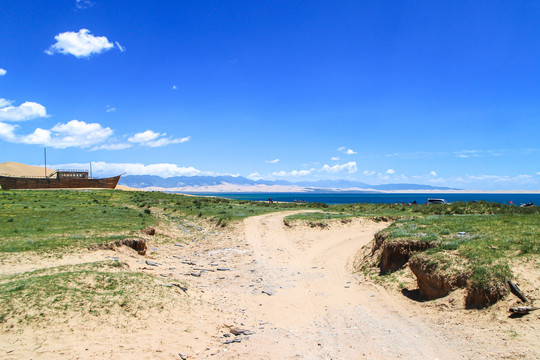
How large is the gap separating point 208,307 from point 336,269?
8.22 metres

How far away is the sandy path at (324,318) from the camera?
27.0 feet

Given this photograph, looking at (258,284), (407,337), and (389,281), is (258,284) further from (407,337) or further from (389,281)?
(407,337)

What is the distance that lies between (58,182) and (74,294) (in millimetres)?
80095

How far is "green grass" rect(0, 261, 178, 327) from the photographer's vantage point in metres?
8.37

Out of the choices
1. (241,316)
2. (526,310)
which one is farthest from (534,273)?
(241,316)

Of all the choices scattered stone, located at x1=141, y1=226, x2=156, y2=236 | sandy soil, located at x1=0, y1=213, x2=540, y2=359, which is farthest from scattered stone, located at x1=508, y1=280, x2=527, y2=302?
scattered stone, located at x1=141, y1=226, x2=156, y2=236

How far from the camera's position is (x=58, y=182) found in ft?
250

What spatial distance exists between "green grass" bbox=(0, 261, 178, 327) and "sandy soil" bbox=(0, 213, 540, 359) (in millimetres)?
412

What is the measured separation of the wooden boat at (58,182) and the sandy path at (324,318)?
74217 mm

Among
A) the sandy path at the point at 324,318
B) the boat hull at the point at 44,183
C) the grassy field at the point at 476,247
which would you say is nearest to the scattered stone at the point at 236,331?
the sandy path at the point at 324,318

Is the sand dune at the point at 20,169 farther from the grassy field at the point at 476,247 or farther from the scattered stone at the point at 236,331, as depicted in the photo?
the grassy field at the point at 476,247

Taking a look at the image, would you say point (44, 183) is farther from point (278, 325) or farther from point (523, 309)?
point (523, 309)

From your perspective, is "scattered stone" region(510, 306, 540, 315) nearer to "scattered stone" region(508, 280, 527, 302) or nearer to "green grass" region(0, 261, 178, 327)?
"scattered stone" region(508, 280, 527, 302)

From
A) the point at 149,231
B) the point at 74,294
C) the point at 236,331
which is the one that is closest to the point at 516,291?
the point at 236,331
